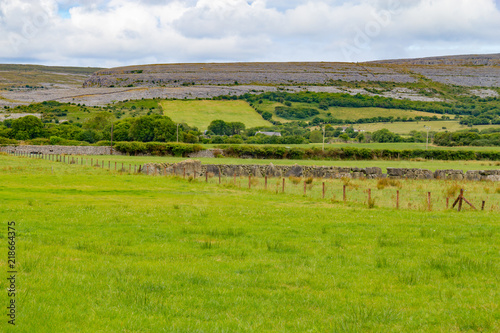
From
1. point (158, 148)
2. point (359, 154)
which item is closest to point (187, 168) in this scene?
point (359, 154)

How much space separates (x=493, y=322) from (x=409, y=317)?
1.10 meters

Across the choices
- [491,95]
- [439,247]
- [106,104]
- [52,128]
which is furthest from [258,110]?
[439,247]

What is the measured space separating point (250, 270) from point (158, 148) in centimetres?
7646

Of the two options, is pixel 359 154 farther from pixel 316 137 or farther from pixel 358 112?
pixel 358 112

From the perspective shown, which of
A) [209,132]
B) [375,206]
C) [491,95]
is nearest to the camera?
[375,206]

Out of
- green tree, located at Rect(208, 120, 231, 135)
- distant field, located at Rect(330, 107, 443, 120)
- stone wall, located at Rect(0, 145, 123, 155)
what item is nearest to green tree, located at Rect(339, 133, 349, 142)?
green tree, located at Rect(208, 120, 231, 135)

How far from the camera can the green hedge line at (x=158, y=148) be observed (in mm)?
83438

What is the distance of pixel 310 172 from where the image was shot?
163 feet

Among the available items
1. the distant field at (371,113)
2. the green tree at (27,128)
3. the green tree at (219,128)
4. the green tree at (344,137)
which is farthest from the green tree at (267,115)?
the green tree at (27,128)

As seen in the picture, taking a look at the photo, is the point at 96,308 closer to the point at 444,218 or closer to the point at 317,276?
the point at 317,276

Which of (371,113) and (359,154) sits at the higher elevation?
(371,113)

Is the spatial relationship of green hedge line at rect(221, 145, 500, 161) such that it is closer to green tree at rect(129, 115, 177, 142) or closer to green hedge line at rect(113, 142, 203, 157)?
green hedge line at rect(113, 142, 203, 157)

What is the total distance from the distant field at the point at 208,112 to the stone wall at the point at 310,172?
7880 centimetres

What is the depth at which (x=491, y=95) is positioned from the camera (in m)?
184
